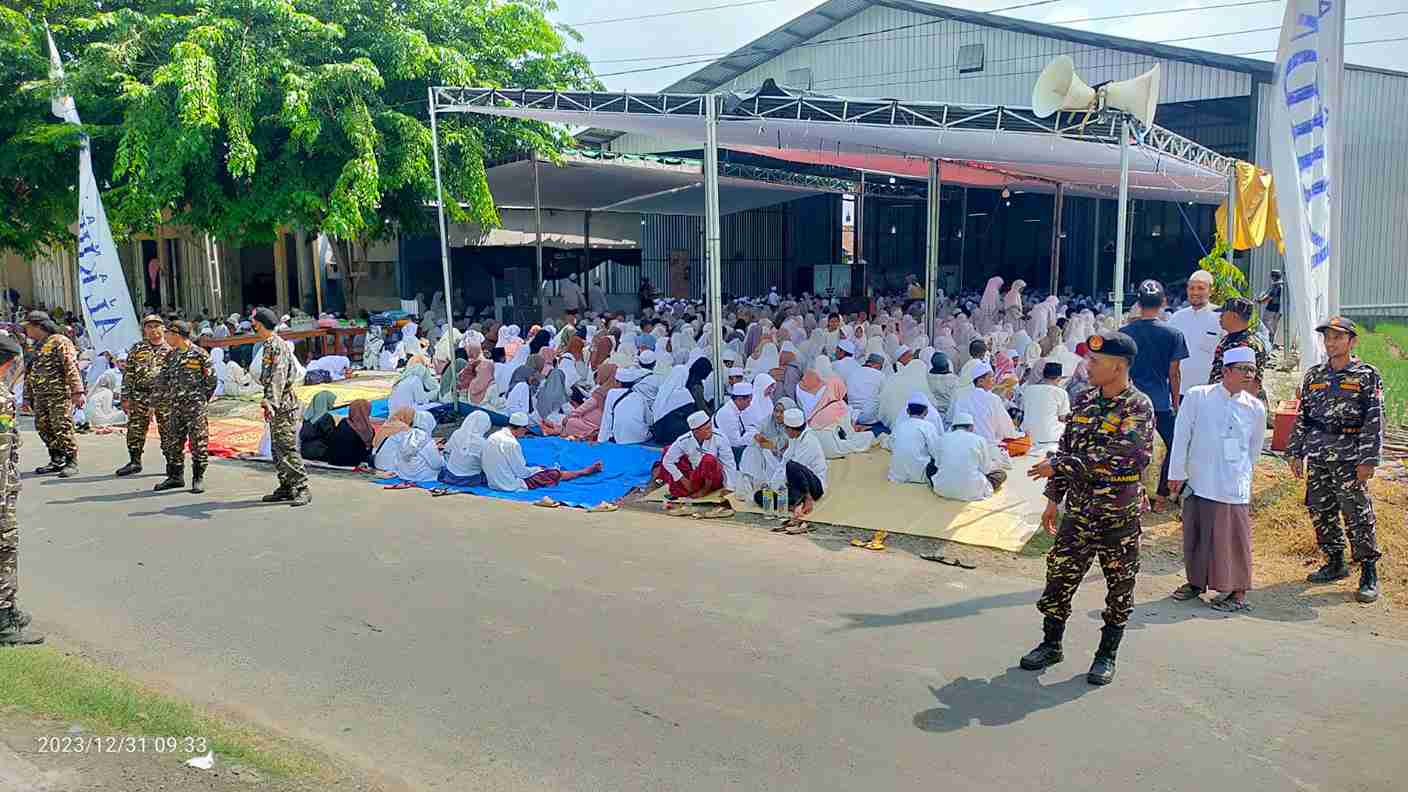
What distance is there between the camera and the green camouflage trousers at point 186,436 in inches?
323

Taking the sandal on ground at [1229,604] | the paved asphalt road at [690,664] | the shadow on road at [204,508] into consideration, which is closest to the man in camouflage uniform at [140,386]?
the shadow on road at [204,508]

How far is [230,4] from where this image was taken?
564 inches

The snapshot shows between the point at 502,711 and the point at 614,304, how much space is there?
2015 centimetres

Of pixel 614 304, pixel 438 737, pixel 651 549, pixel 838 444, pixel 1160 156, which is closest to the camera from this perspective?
pixel 438 737

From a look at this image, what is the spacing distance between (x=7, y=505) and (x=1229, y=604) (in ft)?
20.1

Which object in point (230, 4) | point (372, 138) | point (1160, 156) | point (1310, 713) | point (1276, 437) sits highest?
point (230, 4)

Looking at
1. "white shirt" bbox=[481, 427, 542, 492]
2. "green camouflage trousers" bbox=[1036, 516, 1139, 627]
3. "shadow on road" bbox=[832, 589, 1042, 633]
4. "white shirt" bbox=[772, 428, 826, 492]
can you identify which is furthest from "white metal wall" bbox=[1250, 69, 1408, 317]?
"green camouflage trousers" bbox=[1036, 516, 1139, 627]

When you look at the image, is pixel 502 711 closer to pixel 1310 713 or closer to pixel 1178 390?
pixel 1310 713

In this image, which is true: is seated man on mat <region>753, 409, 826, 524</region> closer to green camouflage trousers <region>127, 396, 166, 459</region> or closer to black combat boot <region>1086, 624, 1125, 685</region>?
black combat boot <region>1086, 624, 1125, 685</region>

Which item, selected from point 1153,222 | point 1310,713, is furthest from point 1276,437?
point 1153,222

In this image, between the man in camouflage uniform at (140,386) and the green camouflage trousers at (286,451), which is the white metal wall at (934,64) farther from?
the green camouflage trousers at (286,451)

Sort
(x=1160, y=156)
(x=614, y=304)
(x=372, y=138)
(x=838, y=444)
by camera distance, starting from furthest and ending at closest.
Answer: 1. (x=614, y=304)
2. (x=372, y=138)
3. (x=1160, y=156)
4. (x=838, y=444)

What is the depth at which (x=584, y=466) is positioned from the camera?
9508 mm

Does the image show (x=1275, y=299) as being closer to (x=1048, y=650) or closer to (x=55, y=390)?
(x=1048, y=650)
